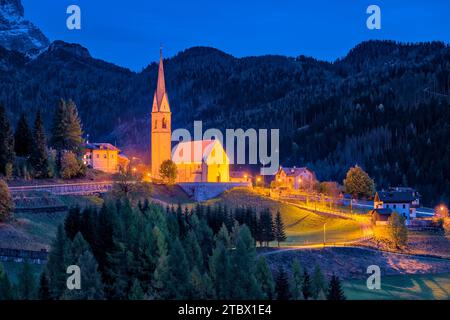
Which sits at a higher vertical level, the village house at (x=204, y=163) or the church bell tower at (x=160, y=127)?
the church bell tower at (x=160, y=127)

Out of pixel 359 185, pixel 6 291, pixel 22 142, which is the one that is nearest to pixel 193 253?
pixel 6 291

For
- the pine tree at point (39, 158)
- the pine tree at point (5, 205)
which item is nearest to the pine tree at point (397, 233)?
the pine tree at point (5, 205)

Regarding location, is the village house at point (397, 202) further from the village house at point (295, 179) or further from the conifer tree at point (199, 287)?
the conifer tree at point (199, 287)

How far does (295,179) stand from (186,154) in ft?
77.8

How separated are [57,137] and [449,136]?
119069 mm

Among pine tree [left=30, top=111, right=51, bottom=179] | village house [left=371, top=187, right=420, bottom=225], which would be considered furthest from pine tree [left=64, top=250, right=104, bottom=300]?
village house [left=371, top=187, right=420, bottom=225]

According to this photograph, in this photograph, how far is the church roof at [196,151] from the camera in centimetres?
11700

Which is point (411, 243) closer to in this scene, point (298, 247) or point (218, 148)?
point (298, 247)

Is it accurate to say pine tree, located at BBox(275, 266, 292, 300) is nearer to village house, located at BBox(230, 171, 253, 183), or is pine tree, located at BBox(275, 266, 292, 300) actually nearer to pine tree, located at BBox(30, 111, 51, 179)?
pine tree, located at BBox(30, 111, 51, 179)

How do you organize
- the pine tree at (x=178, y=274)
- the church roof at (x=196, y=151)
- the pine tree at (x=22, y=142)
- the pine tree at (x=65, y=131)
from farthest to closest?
the church roof at (x=196, y=151), the pine tree at (x=65, y=131), the pine tree at (x=22, y=142), the pine tree at (x=178, y=274)

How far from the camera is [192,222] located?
197ft

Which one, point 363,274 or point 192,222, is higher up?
point 192,222

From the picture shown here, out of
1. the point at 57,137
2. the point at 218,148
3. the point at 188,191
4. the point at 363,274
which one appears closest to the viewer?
the point at 363,274
